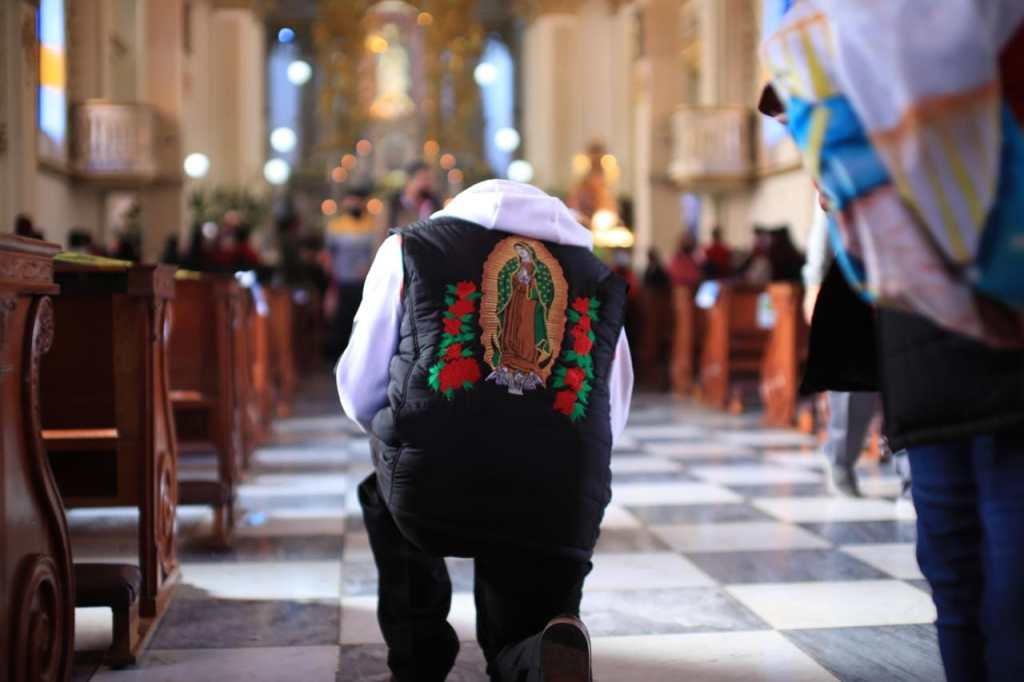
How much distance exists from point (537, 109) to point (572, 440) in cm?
2225

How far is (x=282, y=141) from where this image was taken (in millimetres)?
25938

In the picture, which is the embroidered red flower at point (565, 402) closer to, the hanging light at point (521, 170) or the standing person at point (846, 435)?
the standing person at point (846, 435)

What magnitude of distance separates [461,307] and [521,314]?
118 mm

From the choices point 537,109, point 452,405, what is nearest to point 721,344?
point 452,405

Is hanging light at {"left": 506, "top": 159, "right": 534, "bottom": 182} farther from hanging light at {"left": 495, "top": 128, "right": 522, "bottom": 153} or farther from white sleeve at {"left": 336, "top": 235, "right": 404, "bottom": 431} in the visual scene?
white sleeve at {"left": 336, "top": 235, "right": 404, "bottom": 431}

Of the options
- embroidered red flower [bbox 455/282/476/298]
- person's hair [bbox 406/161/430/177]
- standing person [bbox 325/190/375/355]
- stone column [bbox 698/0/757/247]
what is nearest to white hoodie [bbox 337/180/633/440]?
embroidered red flower [bbox 455/282/476/298]

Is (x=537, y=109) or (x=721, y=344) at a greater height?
(x=537, y=109)

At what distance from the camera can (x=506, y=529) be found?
227 centimetres

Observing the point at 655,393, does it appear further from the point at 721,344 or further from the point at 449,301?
the point at 449,301

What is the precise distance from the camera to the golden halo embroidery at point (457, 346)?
2.32m

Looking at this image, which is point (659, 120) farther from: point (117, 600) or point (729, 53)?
point (117, 600)

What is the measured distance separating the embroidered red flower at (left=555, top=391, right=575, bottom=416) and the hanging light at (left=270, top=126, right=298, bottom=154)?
80.2 feet

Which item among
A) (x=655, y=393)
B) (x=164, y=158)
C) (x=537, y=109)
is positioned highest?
(x=537, y=109)

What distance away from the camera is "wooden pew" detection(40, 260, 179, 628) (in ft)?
10.5
